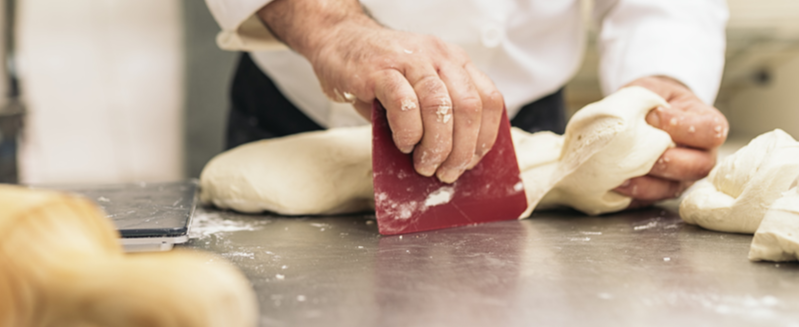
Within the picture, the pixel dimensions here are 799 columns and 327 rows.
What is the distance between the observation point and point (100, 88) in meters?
2.32

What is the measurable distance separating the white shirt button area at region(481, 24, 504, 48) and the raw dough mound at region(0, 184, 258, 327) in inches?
41.6

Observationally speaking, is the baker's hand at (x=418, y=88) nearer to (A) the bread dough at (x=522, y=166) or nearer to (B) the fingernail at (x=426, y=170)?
(B) the fingernail at (x=426, y=170)

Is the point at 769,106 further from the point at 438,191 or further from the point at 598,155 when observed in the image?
the point at 438,191

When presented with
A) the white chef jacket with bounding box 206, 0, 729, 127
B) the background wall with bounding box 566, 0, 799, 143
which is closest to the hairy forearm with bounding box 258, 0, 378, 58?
the white chef jacket with bounding box 206, 0, 729, 127

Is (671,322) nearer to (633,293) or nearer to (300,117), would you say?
(633,293)

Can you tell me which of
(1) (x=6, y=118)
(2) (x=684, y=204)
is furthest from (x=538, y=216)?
(1) (x=6, y=118)

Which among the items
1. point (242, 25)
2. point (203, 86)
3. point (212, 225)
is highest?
point (242, 25)

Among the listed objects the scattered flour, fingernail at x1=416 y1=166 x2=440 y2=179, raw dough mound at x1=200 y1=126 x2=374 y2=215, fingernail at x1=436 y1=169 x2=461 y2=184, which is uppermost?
fingernail at x1=416 y1=166 x2=440 y2=179

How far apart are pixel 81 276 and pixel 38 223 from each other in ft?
0.18

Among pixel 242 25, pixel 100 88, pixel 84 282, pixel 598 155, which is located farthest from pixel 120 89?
pixel 84 282

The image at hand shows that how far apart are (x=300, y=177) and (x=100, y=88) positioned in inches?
61.9

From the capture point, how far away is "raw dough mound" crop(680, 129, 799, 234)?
84 centimetres

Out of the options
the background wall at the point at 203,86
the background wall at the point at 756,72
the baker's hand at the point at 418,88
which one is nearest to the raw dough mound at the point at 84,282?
the baker's hand at the point at 418,88

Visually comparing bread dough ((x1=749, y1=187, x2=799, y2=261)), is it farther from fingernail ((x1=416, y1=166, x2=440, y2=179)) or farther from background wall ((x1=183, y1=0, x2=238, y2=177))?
background wall ((x1=183, y1=0, x2=238, y2=177))
